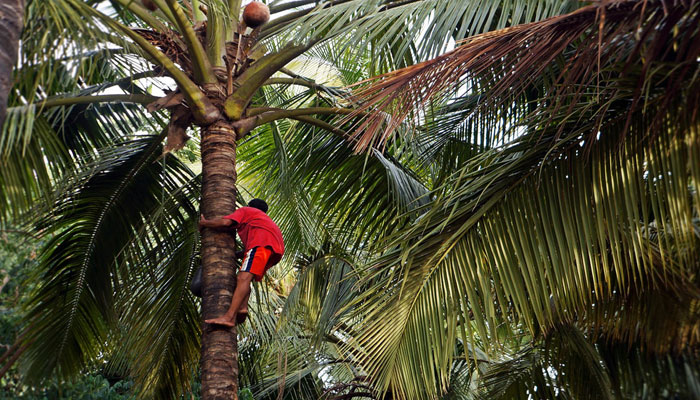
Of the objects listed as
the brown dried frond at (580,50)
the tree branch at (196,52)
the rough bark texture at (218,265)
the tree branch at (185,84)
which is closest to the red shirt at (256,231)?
the rough bark texture at (218,265)

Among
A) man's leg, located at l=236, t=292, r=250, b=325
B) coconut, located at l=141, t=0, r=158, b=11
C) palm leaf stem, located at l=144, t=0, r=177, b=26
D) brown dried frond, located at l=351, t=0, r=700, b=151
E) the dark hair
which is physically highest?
coconut, located at l=141, t=0, r=158, b=11

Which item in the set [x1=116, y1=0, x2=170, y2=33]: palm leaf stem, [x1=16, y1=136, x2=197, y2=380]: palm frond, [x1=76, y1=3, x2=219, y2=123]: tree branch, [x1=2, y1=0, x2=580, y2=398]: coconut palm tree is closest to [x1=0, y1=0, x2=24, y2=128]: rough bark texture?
[x1=2, y1=0, x2=580, y2=398]: coconut palm tree

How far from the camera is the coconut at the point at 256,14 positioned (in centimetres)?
569

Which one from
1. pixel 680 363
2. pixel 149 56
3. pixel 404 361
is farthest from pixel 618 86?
pixel 149 56

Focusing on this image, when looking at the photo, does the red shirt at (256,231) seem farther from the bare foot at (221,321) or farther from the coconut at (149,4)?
the coconut at (149,4)

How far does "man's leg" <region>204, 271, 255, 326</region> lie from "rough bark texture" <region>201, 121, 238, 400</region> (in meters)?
0.04

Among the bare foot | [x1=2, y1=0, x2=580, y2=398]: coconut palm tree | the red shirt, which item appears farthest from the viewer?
the red shirt

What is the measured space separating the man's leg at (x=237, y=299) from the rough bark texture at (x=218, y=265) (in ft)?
0.14

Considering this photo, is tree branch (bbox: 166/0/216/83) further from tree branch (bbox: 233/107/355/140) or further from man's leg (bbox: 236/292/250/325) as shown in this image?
man's leg (bbox: 236/292/250/325)

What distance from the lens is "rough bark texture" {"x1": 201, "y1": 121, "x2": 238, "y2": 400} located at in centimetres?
473

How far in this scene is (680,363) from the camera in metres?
4.33

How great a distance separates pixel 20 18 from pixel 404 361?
2.70m

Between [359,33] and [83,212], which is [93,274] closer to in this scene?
[83,212]

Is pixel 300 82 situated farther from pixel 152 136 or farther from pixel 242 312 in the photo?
pixel 242 312
